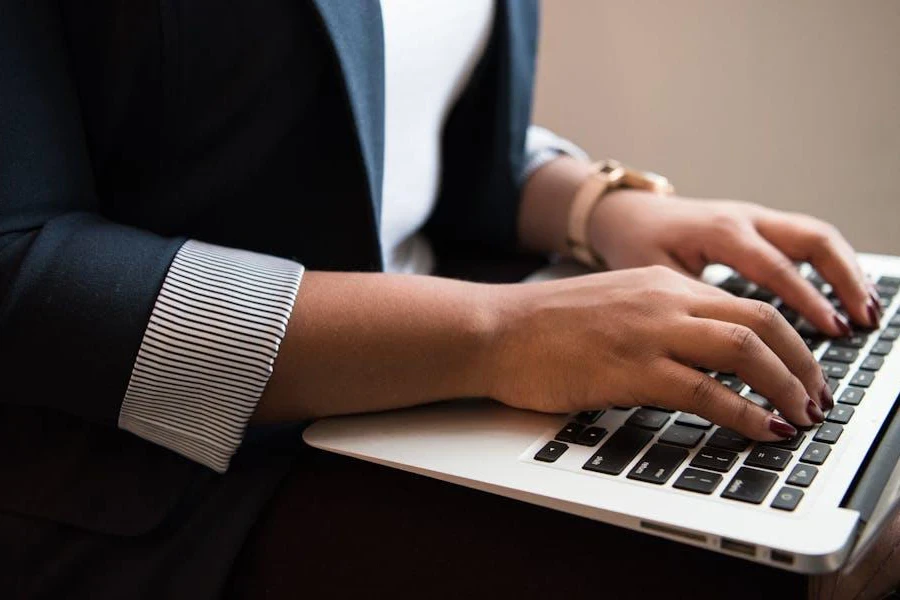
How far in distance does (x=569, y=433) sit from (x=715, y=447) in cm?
8

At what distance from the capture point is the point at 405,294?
0.57 m

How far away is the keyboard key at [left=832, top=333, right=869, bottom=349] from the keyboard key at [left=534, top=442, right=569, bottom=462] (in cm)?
25

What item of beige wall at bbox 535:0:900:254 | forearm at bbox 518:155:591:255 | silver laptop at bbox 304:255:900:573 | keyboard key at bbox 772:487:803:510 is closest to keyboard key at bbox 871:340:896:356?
silver laptop at bbox 304:255:900:573

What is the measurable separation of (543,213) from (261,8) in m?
0.40

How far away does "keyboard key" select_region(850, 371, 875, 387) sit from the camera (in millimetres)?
577

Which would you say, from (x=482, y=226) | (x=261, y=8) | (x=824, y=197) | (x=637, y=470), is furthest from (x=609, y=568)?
(x=824, y=197)

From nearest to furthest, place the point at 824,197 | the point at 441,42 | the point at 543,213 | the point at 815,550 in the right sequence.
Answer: the point at 815,550 → the point at 441,42 → the point at 543,213 → the point at 824,197

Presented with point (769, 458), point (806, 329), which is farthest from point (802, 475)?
point (806, 329)

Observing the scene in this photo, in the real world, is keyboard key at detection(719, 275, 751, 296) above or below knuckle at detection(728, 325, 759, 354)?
below

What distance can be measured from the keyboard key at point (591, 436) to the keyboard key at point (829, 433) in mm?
114

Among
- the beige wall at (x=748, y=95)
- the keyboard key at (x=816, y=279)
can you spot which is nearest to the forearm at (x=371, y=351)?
the keyboard key at (x=816, y=279)

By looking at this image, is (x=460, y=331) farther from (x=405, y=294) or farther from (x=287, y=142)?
(x=287, y=142)

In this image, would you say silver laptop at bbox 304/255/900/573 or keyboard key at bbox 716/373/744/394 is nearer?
silver laptop at bbox 304/255/900/573

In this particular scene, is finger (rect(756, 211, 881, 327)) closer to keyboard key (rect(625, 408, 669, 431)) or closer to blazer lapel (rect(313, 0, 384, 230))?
keyboard key (rect(625, 408, 669, 431))
